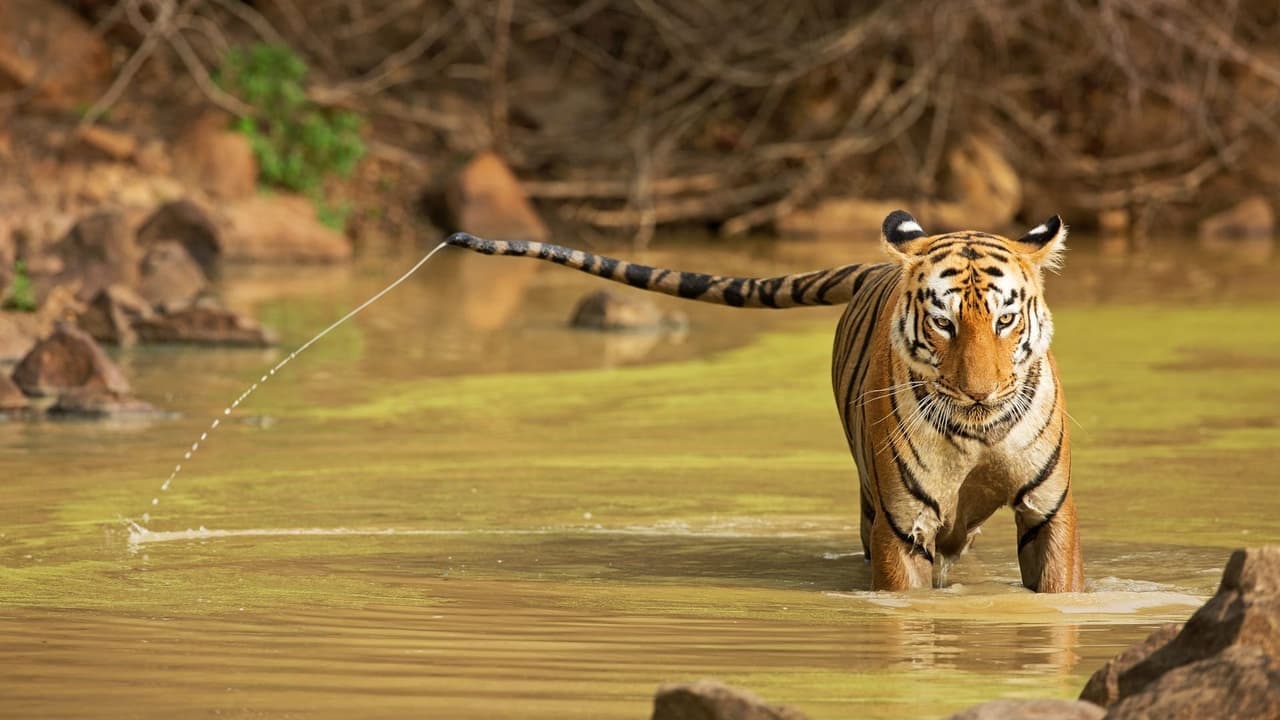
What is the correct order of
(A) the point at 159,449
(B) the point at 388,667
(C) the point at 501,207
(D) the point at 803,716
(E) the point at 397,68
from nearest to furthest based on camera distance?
(D) the point at 803,716
(B) the point at 388,667
(A) the point at 159,449
(C) the point at 501,207
(E) the point at 397,68

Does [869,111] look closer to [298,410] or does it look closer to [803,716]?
[298,410]

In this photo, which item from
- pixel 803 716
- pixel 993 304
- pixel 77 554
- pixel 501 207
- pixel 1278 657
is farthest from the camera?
pixel 501 207

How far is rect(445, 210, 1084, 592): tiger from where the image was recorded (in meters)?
5.16

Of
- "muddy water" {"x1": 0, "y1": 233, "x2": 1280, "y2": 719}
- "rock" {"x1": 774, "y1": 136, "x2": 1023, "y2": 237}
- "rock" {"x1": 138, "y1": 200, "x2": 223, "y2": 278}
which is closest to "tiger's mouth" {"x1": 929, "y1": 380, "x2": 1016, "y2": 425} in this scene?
"muddy water" {"x1": 0, "y1": 233, "x2": 1280, "y2": 719}

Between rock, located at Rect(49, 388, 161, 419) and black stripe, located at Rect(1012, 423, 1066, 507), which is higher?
rock, located at Rect(49, 388, 161, 419)

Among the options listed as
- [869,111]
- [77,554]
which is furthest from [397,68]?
[77,554]

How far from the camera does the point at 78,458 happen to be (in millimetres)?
7895

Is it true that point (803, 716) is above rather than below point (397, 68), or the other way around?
below

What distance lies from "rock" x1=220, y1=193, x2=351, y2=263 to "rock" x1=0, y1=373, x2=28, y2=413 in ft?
25.4

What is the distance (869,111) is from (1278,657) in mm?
15341

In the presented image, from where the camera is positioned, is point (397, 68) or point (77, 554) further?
point (397, 68)

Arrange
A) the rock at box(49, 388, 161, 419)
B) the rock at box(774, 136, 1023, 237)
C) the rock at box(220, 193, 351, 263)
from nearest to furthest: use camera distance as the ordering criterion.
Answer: the rock at box(49, 388, 161, 419) → the rock at box(220, 193, 351, 263) → the rock at box(774, 136, 1023, 237)

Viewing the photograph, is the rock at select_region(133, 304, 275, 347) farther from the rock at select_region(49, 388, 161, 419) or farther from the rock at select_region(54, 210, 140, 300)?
the rock at select_region(54, 210, 140, 300)

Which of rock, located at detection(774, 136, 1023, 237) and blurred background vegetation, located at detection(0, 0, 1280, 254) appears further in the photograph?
rock, located at detection(774, 136, 1023, 237)
